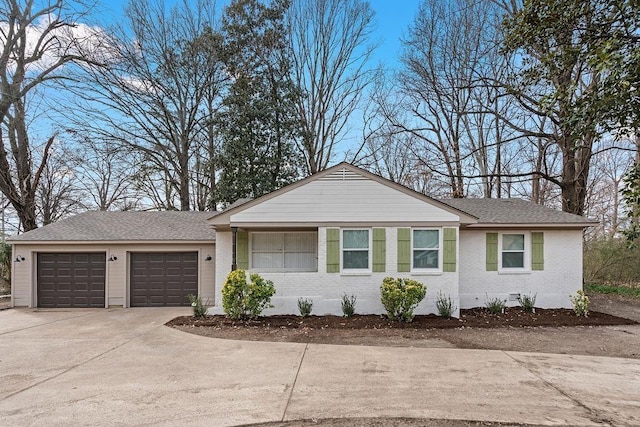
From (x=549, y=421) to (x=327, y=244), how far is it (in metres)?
7.06

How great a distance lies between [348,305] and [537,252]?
6.13 m

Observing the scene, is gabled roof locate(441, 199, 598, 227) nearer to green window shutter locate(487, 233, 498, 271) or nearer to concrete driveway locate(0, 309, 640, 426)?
green window shutter locate(487, 233, 498, 271)

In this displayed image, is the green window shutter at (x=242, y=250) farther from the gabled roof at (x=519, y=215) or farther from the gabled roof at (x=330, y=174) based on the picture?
the gabled roof at (x=519, y=215)

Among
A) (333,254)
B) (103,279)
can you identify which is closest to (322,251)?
(333,254)

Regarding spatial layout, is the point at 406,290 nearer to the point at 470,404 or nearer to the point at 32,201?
the point at 470,404

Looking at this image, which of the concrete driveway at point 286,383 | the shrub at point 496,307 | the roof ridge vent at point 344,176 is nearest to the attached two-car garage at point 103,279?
the concrete driveway at point 286,383

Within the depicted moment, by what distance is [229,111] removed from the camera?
771 inches

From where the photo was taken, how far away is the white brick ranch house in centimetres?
1070

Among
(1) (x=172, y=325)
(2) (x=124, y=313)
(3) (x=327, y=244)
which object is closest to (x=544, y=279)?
(3) (x=327, y=244)

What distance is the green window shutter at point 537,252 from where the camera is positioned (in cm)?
1177

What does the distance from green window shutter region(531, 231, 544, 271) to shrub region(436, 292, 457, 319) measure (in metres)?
3.24

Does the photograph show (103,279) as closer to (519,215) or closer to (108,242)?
(108,242)

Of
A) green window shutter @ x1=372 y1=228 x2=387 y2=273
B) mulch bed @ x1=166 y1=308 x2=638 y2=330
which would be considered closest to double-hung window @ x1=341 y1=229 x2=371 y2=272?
green window shutter @ x1=372 y1=228 x2=387 y2=273

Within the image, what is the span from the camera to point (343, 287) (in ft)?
35.1
